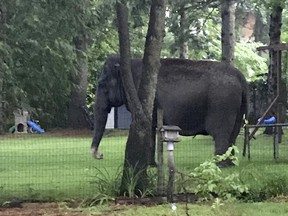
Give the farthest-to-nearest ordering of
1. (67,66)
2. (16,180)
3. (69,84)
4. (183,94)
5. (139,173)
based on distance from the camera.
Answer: (69,84), (67,66), (183,94), (16,180), (139,173)

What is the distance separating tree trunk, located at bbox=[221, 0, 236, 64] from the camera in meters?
21.2

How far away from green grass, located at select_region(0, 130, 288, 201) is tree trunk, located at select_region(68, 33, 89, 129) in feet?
27.1

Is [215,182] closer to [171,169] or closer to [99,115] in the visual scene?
[171,169]

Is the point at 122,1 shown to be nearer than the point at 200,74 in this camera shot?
Yes

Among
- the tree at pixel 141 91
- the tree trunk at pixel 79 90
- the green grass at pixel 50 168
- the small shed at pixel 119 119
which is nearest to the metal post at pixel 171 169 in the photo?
the tree at pixel 141 91

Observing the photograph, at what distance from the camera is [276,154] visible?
530 inches

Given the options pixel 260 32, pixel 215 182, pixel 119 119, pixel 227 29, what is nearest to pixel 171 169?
pixel 215 182

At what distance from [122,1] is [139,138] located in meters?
1.72

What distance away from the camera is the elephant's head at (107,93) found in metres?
13.1

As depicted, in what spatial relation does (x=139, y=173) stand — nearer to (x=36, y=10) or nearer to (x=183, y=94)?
(x=36, y=10)

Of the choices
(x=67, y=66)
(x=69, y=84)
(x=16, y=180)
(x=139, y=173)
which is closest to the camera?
(x=139, y=173)

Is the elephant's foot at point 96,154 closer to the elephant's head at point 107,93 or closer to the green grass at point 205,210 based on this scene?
the elephant's head at point 107,93

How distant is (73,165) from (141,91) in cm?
387

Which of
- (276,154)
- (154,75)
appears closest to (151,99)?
(154,75)
